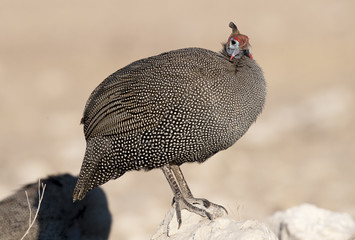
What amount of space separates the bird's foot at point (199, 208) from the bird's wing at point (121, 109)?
606 millimetres

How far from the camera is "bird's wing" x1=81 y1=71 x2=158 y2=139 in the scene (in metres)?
5.88

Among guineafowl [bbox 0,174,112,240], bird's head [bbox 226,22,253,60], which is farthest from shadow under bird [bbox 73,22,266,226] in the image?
guineafowl [bbox 0,174,112,240]

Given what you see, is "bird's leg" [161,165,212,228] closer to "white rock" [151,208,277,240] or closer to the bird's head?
"white rock" [151,208,277,240]

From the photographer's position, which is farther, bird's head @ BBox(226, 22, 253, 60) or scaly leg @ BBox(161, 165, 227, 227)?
A: bird's head @ BBox(226, 22, 253, 60)

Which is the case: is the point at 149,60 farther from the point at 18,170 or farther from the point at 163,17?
the point at 163,17

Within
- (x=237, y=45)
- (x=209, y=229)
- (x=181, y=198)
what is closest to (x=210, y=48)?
(x=237, y=45)

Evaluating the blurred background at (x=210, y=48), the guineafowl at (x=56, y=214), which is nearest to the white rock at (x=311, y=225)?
the blurred background at (x=210, y=48)

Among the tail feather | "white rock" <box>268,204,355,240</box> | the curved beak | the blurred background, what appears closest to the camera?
→ the curved beak

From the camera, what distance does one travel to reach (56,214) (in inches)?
289

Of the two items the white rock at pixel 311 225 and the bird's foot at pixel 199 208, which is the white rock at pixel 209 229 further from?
the white rock at pixel 311 225

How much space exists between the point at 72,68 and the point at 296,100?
376cm

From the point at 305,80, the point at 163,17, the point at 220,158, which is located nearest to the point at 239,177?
the point at 220,158

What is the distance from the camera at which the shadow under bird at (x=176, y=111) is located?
5754mm

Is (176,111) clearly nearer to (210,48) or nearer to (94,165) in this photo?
(94,165)
